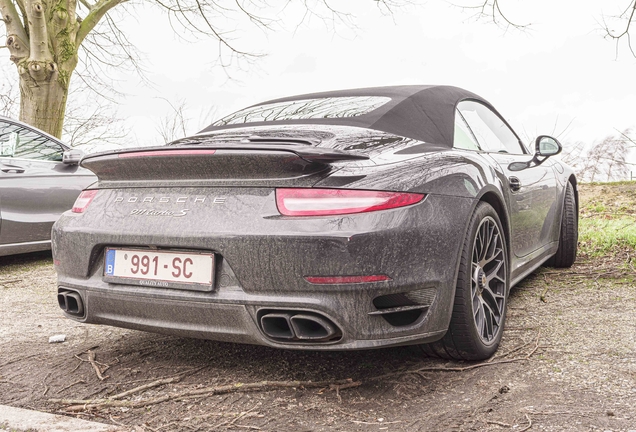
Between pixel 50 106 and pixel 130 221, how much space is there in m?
8.73

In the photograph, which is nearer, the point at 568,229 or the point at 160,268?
the point at 160,268

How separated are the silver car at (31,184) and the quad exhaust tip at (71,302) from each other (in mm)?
3210

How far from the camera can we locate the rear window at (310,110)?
10.0ft

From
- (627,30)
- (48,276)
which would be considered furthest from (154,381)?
(627,30)

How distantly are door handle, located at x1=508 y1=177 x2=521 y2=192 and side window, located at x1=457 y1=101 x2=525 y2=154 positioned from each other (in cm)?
22

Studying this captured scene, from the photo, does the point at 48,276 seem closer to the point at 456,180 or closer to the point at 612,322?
the point at 456,180

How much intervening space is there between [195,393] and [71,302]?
76 cm

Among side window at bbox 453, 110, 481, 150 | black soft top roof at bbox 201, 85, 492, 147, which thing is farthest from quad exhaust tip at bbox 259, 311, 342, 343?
side window at bbox 453, 110, 481, 150

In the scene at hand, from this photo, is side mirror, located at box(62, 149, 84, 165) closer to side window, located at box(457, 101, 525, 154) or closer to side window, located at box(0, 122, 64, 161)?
side window, located at box(0, 122, 64, 161)

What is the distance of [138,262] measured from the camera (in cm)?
245

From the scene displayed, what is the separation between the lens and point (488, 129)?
372cm

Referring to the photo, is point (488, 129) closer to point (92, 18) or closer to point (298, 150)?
point (298, 150)

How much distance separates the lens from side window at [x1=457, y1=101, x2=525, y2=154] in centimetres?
346

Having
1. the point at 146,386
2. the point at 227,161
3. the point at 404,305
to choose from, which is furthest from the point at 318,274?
the point at 146,386
